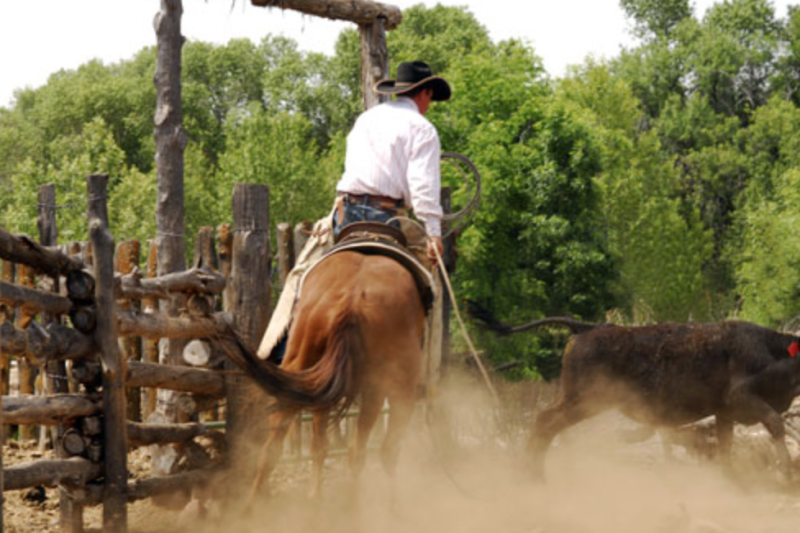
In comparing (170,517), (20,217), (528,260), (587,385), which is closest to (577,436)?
(587,385)

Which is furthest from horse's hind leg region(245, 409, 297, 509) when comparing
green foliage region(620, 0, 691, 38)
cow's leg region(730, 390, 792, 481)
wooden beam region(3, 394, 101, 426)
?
green foliage region(620, 0, 691, 38)

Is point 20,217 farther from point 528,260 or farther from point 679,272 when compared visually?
point 679,272

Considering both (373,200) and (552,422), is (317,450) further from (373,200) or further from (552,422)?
(552,422)

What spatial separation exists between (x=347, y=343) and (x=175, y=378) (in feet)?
4.79

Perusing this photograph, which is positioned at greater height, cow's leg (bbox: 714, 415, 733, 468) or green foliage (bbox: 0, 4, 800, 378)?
green foliage (bbox: 0, 4, 800, 378)

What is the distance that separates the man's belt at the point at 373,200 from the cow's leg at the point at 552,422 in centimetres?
242

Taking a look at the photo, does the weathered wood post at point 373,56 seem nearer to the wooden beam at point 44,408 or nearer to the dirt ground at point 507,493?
the dirt ground at point 507,493

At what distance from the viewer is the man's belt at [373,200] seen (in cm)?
611

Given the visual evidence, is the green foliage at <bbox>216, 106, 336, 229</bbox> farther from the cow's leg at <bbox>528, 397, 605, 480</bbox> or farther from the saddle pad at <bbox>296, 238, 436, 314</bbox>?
the saddle pad at <bbox>296, 238, 436, 314</bbox>

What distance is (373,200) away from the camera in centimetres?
613

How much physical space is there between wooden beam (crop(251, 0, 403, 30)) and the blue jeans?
2.96 meters

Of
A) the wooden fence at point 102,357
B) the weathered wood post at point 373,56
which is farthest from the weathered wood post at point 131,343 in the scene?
the weathered wood post at point 373,56

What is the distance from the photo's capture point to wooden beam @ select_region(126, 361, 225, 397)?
230 inches

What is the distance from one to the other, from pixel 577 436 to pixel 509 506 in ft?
8.74
